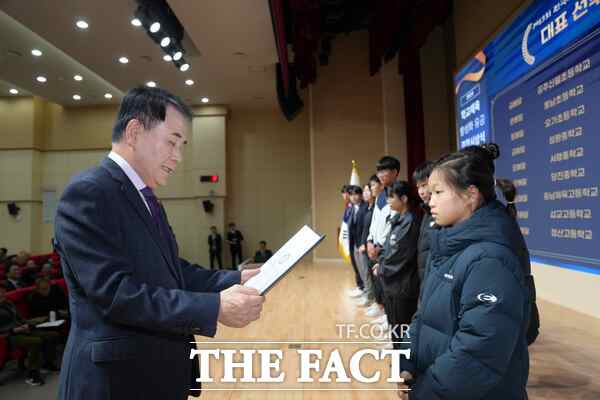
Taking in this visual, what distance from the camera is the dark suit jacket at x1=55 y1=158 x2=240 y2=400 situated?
0.84m

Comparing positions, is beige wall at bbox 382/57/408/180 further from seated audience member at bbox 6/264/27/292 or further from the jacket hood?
the jacket hood

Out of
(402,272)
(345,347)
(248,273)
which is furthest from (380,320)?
(248,273)

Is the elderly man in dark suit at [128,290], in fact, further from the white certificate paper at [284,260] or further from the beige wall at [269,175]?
the beige wall at [269,175]

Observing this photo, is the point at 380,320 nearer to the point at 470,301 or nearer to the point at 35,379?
the point at 35,379

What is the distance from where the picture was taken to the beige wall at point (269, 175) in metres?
11.3

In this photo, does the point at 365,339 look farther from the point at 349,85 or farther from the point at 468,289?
the point at 349,85

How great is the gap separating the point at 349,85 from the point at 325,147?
158 centimetres

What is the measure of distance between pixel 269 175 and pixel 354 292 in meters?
6.37

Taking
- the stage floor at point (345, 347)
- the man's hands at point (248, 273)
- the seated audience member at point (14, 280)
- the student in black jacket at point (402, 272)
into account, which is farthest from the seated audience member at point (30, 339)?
the man's hands at point (248, 273)

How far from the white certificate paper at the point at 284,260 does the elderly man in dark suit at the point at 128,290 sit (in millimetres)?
70

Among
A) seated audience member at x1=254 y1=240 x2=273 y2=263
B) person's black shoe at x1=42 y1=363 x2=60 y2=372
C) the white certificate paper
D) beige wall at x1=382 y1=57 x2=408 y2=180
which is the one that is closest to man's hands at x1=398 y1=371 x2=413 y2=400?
the white certificate paper

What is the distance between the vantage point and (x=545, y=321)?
3.52 meters

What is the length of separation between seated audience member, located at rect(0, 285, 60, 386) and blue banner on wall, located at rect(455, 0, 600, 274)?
454 cm

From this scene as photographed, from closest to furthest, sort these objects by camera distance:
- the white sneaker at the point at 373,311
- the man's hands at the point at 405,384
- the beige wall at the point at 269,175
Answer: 1. the man's hands at the point at 405,384
2. the white sneaker at the point at 373,311
3. the beige wall at the point at 269,175
